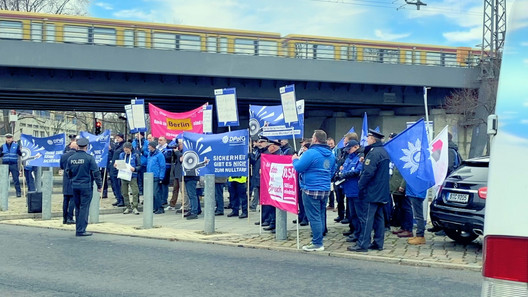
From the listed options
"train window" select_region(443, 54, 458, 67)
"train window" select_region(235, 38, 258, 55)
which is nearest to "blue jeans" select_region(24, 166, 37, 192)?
"train window" select_region(235, 38, 258, 55)

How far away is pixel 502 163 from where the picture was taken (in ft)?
8.59

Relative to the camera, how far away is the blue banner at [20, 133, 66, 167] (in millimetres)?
16641

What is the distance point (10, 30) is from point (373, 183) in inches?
926

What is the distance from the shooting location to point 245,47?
29.6m

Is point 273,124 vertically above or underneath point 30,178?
above

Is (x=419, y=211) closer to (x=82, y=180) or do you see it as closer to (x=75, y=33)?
(x=82, y=180)

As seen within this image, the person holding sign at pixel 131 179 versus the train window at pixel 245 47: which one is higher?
the train window at pixel 245 47

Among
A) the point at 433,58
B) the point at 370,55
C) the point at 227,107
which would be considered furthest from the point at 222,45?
the point at 227,107

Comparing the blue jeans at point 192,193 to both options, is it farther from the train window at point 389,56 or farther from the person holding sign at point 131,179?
the train window at point 389,56

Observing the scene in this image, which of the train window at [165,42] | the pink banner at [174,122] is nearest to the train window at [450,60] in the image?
the train window at [165,42]

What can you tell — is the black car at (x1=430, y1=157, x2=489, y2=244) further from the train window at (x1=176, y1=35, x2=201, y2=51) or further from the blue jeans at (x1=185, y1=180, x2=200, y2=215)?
the train window at (x1=176, y1=35, x2=201, y2=51)

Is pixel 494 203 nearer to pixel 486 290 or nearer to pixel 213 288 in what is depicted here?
pixel 486 290

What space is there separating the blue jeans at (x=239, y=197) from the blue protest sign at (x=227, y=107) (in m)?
1.78

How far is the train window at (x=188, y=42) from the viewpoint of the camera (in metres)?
28.5
